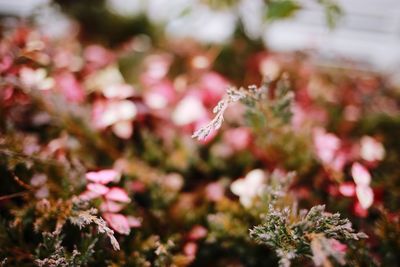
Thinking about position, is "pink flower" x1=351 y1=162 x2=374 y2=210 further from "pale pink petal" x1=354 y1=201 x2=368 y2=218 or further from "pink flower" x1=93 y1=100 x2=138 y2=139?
"pink flower" x1=93 y1=100 x2=138 y2=139

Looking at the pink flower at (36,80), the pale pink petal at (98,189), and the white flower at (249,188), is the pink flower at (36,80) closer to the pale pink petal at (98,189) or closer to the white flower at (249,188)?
the pale pink petal at (98,189)

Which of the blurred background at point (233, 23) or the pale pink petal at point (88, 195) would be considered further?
A: the blurred background at point (233, 23)

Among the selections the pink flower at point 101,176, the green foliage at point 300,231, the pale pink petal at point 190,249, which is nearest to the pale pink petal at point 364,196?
the green foliage at point 300,231

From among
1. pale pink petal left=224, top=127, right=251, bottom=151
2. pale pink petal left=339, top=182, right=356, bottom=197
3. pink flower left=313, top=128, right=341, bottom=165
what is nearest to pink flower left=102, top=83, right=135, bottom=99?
pale pink petal left=224, top=127, right=251, bottom=151


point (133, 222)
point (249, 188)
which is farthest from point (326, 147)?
point (133, 222)

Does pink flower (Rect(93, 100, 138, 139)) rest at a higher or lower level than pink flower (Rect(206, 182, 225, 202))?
higher

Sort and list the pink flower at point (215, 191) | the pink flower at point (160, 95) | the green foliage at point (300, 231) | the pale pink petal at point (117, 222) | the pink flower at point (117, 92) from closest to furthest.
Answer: the green foliage at point (300, 231) → the pale pink petal at point (117, 222) → the pink flower at point (215, 191) → the pink flower at point (117, 92) → the pink flower at point (160, 95)

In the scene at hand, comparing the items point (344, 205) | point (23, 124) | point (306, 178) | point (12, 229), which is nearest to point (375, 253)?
point (344, 205)

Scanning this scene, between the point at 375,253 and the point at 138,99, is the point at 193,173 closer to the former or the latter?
the point at 138,99
